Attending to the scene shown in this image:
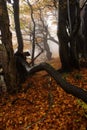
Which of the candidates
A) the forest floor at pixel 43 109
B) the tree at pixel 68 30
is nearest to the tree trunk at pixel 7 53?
the forest floor at pixel 43 109

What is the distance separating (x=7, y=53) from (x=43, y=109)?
2.71 metres

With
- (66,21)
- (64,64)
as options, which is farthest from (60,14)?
(64,64)

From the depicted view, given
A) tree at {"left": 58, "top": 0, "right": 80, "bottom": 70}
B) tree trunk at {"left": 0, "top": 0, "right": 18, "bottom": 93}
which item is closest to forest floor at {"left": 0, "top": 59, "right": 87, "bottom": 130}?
tree trunk at {"left": 0, "top": 0, "right": 18, "bottom": 93}

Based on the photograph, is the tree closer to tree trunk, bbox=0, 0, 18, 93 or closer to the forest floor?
the forest floor

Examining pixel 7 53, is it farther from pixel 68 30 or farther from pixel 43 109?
pixel 68 30

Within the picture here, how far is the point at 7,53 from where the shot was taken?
23.7ft

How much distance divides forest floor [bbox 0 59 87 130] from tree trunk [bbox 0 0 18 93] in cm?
60

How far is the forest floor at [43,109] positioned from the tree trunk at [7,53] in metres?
0.60

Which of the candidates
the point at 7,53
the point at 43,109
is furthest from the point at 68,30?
the point at 43,109

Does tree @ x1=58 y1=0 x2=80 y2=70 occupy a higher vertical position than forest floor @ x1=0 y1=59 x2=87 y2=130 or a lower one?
higher

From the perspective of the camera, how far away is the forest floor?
17.6 ft

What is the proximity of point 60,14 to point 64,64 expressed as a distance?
2.62 meters

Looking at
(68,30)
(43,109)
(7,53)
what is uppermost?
(68,30)

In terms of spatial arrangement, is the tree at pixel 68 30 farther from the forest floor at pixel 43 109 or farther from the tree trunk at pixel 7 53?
the tree trunk at pixel 7 53
